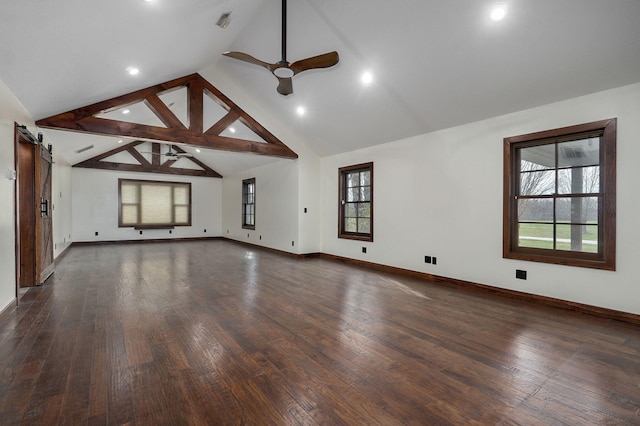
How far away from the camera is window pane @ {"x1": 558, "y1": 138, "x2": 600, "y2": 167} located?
11.7 feet

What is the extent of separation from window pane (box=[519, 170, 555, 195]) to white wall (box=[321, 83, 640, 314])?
0.29 m

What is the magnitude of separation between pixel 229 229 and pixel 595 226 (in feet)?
32.7

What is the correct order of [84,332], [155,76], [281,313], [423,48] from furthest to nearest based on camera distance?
1. [155,76]
2. [423,48]
3. [281,313]
4. [84,332]

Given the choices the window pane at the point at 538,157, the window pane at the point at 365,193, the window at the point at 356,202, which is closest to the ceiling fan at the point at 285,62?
the window pane at the point at 538,157

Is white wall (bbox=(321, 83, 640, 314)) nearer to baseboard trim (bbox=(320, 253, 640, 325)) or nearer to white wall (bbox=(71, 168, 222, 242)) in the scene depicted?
baseboard trim (bbox=(320, 253, 640, 325))

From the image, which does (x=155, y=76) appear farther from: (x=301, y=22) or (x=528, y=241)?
(x=528, y=241)

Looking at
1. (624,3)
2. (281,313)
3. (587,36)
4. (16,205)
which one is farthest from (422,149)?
(16,205)

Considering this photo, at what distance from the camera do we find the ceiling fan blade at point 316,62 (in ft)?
11.6

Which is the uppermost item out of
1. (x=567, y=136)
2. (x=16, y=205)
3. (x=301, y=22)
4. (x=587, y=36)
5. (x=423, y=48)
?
(x=301, y=22)

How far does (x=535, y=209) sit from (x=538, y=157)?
2.21 feet

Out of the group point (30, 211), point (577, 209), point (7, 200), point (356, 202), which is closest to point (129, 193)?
point (30, 211)

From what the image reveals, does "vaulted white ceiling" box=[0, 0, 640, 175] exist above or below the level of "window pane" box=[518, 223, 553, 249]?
above

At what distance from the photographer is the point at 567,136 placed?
12.2 ft

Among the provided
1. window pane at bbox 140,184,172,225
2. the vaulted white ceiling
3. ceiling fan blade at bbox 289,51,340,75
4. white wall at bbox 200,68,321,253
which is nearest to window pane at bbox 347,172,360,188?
white wall at bbox 200,68,321,253
